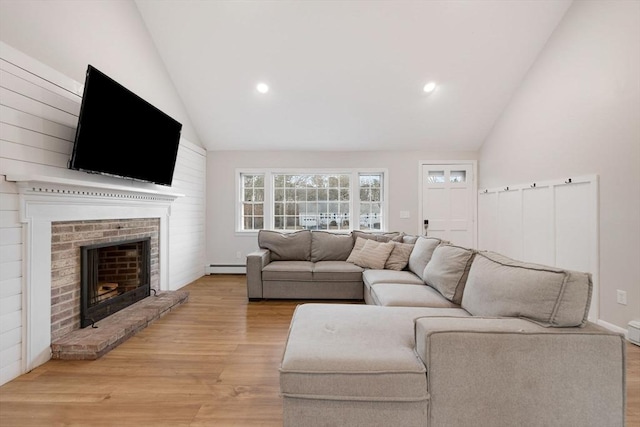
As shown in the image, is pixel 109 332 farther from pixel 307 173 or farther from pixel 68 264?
pixel 307 173

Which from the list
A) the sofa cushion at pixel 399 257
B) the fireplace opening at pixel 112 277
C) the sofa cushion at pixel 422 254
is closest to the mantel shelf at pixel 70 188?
the fireplace opening at pixel 112 277

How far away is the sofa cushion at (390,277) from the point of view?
305cm

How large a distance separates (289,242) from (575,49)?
4149 mm

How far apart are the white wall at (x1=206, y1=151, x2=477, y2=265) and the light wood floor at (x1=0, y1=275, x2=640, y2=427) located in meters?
2.49

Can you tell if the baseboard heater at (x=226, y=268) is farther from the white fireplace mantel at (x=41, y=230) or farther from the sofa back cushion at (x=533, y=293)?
the sofa back cushion at (x=533, y=293)

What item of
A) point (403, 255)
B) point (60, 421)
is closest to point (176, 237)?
point (60, 421)

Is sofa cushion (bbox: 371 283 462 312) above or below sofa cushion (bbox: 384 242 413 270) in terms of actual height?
below

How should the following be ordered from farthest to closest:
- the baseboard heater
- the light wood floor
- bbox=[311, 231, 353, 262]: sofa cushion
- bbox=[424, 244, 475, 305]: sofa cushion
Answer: the baseboard heater
bbox=[311, 231, 353, 262]: sofa cushion
bbox=[424, 244, 475, 305]: sofa cushion
the light wood floor

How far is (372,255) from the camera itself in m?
3.90

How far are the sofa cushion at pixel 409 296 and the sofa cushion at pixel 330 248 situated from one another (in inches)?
57.1

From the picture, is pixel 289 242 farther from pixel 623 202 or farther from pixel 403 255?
pixel 623 202

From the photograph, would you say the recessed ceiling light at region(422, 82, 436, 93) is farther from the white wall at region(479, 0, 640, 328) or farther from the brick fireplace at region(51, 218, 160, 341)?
the brick fireplace at region(51, 218, 160, 341)

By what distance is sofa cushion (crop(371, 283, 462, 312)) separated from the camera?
2328 mm

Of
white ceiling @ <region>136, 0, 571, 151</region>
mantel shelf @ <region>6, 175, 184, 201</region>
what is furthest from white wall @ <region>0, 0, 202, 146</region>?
mantel shelf @ <region>6, 175, 184, 201</region>
